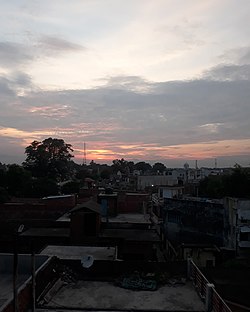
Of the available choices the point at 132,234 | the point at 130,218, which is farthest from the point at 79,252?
the point at 130,218

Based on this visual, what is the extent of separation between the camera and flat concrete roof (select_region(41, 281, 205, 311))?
11.4 metres

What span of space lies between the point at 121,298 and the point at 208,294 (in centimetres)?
279

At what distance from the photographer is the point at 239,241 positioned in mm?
29891

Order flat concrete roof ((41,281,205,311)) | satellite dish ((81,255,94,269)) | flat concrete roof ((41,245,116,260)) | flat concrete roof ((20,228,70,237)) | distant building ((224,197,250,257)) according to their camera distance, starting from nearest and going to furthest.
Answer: flat concrete roof ((41,281,205,311)), satellite dish ((81,255,94,269)), flat concrete roof ((41,245,116,260)), flat concrete roof ((20,228,70,237)), distant building ((224,197,250,257))

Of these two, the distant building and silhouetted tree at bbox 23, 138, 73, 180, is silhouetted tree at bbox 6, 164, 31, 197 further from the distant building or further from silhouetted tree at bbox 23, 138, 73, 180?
the distant building

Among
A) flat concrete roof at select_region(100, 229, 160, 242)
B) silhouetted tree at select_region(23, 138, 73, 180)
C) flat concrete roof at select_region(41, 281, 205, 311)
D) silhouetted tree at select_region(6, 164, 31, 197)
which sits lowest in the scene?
flat concrete roof at select_region(100, 229, 160, 242)

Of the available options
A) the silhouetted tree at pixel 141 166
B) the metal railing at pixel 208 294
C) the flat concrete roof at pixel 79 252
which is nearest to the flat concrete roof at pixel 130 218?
the flat concrete roof at pixel 79 252

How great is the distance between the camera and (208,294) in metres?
11.0

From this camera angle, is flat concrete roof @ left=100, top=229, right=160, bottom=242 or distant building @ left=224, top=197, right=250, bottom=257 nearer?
flat concrete roof @ left=100, top=229, right=160, bottom=242

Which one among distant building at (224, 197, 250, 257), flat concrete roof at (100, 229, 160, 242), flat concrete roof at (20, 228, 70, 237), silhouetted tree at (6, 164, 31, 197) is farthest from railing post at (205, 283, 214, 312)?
silhouetted tree at (6, 164, 31, 197)

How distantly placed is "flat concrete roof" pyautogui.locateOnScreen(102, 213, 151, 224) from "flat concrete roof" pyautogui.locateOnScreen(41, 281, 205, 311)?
17.7 m

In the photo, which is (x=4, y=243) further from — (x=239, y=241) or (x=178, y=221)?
(x=239, y=241)

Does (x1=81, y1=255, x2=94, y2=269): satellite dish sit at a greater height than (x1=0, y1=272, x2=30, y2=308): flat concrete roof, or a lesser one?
greater

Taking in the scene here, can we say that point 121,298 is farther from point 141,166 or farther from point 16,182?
point 141,166
